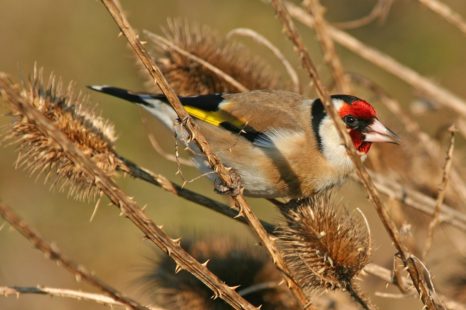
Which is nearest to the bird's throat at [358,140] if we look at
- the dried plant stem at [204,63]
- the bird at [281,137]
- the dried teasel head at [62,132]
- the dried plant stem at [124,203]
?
the bird at [281,137]

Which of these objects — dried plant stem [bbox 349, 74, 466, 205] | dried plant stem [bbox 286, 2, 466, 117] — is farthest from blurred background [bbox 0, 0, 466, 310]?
dried plant stem [bbox 286, 2, 466, 117]

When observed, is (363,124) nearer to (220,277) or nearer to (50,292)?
(220,277)

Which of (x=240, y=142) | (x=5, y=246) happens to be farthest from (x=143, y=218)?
(x=5, y=246)

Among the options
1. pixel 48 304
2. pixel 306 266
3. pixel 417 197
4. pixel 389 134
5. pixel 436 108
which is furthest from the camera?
pixel 48 304

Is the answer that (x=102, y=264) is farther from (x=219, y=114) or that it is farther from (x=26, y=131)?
(x=26, y=131)

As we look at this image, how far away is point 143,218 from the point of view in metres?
1.98

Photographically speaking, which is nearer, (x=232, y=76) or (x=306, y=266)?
(x=306, y=266)

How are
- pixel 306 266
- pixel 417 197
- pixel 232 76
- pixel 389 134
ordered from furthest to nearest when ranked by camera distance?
1. pixel 232 76
2. pixel 417 197
3. pixel 389 134
4. pixel 306 266

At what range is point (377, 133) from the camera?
3.05 meters

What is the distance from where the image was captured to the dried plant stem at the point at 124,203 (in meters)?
1.77

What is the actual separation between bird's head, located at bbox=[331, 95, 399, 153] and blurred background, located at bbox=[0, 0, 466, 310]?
214 centimetres

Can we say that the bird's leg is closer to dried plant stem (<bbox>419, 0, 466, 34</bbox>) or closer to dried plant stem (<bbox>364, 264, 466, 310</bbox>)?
dried plant stem (<bbox>364, 264, 466, 310</bbox>)

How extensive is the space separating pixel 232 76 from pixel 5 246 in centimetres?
320

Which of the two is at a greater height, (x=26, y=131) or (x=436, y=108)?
(x=26, y=131)
